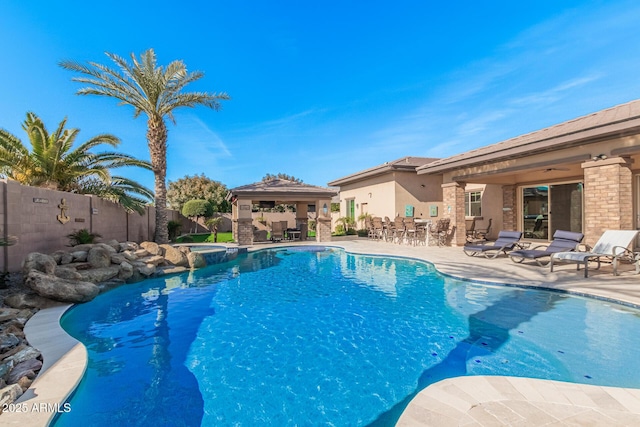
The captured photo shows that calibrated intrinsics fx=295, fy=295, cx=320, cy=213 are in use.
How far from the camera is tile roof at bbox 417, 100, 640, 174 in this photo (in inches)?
336

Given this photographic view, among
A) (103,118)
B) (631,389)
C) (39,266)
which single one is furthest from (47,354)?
(103,118)

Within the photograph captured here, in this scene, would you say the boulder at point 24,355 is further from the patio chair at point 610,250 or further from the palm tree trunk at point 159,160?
the palm tree trunk at point 159,160

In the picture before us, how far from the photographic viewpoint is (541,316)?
5.66 m

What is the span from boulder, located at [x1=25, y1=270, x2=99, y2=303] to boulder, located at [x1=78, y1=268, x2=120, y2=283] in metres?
1.06

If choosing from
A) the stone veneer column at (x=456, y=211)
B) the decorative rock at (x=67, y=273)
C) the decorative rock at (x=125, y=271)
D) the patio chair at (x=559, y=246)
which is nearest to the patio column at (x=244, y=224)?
the decorative rock at (x=125, y=271)

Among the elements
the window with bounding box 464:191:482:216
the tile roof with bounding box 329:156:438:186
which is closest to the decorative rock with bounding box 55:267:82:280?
the tile roof with bounding box 329:156:438:186

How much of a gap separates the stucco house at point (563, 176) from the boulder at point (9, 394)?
13390 mm

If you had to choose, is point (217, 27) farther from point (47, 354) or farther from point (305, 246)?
point (47, 354)

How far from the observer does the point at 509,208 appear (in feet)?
55.5

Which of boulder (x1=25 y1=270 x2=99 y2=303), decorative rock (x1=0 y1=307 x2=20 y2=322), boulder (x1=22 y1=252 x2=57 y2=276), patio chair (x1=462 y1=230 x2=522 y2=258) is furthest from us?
patio chair (x1=462 y1=230 x2=522 y2=258)

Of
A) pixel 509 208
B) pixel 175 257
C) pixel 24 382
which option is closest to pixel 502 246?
pixel 509 208

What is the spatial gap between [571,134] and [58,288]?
15.1 m

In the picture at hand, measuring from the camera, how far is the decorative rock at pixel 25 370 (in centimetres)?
339

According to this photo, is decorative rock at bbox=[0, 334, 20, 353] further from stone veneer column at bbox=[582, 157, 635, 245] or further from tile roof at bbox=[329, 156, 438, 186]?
tile roof at bbox=[329, 156, 438, 186]
